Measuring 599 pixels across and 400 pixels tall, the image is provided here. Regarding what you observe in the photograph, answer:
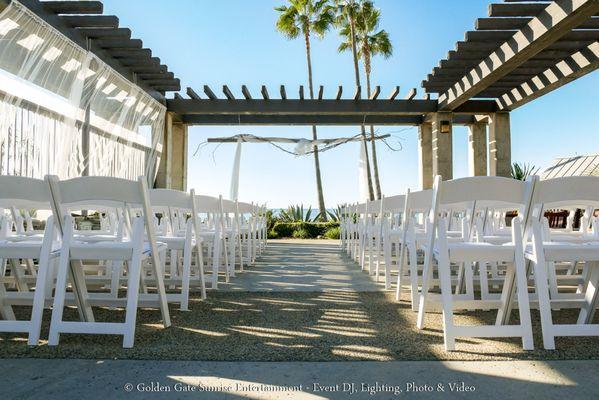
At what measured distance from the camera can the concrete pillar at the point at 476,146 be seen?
10672 mm

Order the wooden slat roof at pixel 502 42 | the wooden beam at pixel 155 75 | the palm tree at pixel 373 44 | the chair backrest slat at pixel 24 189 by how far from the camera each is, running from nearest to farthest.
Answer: the chair backrest slat at pixel 24 189, the wooden slat roof at pixel 502 42, the wooden beam at pixel 155 75, the palm tree at pixel 373 44

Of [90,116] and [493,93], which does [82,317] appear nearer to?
[90,116]

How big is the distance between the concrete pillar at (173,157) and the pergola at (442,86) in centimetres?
2

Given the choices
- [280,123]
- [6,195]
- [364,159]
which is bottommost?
[6,195]

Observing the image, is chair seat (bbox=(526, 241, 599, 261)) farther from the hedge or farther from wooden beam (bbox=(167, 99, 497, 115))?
the hedge

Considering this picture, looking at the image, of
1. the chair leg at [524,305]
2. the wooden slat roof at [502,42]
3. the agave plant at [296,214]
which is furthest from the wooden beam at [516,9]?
the agave plant at [296,214]

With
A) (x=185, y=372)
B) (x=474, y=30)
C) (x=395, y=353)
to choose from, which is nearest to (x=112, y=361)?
(x=185, y=372)

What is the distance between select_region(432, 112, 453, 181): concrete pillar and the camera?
9.41m

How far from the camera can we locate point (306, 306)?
3078 millimetres

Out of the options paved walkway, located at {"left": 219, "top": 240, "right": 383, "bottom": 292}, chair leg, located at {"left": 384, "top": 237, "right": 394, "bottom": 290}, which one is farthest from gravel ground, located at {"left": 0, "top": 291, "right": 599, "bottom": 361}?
paved walkway, located at {"left": 219, "top": 240, "right": 383, "bottom": 292}

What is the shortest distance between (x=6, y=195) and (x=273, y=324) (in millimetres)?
1446

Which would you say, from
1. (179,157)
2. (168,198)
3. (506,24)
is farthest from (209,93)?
(168,198)

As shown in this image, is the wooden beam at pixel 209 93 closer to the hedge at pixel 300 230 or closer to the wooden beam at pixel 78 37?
the wooden beam at pixel 78 37

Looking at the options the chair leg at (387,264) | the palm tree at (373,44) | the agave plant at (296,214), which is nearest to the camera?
the chair leg at (387,264)
